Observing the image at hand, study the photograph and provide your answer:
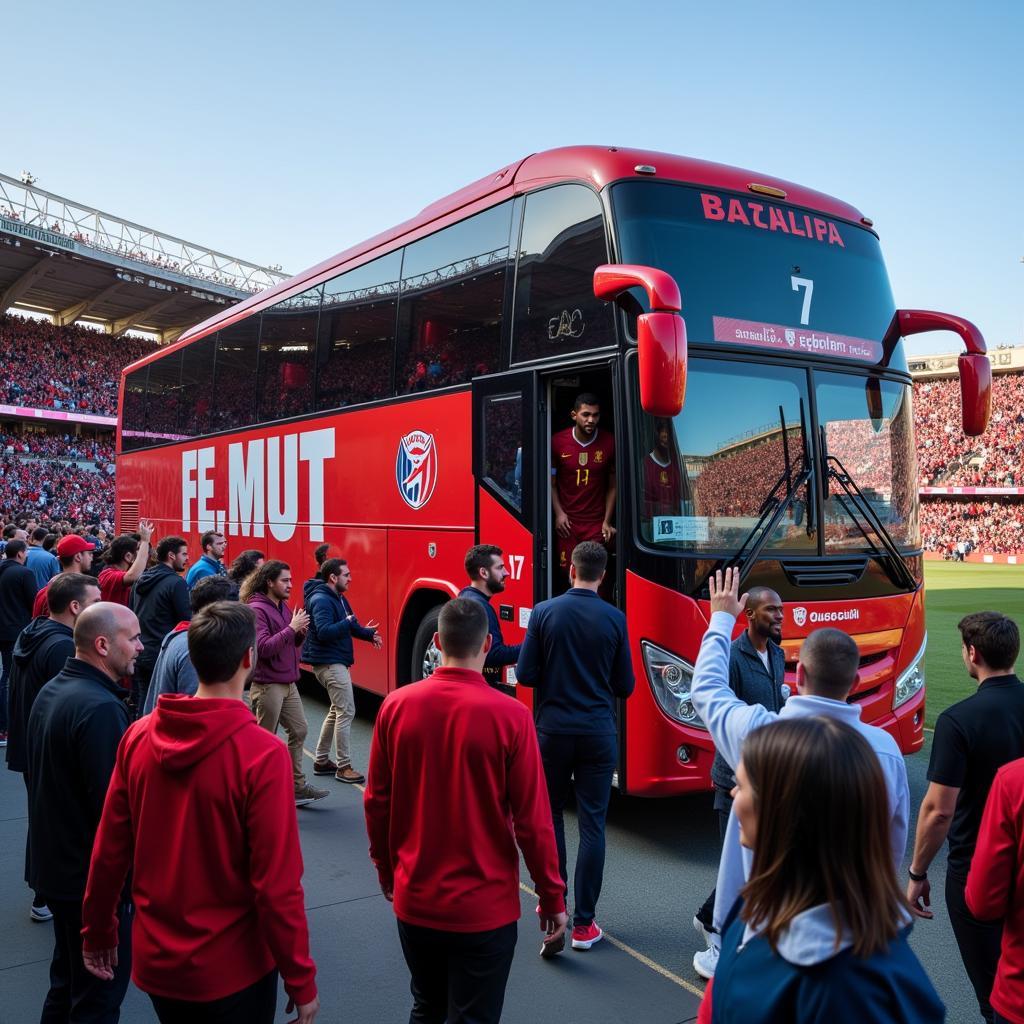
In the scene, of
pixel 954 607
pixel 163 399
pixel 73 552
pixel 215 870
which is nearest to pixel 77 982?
pixel 215 870

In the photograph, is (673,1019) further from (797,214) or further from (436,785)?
(797,214)

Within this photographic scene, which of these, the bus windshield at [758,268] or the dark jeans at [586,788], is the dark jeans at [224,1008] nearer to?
the dark jeans at [586,788]

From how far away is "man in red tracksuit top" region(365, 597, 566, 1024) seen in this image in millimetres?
2684

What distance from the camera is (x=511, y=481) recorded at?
20.7 ft

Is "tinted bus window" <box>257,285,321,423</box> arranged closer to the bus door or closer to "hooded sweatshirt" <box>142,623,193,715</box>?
the bus door

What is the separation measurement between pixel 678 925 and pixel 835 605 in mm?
2206


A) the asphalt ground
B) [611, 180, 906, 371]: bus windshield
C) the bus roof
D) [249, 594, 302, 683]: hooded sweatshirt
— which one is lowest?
the asphalt ground

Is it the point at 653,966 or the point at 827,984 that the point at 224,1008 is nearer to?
the point at 827,984

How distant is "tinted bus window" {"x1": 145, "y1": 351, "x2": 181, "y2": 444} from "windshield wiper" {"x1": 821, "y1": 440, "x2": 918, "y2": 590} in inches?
394

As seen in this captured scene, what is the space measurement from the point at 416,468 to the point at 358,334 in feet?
5.69

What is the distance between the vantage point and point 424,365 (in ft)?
24.4

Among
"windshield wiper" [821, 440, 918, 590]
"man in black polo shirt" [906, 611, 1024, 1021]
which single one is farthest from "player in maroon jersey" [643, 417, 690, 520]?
"man in black polo shirt" [906, 611, 1024, 1021]

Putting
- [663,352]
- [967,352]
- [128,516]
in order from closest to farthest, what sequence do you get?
[663,352] < [967,352] < [128,516]

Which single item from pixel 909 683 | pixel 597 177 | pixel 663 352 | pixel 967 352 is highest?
pixel 597 177
